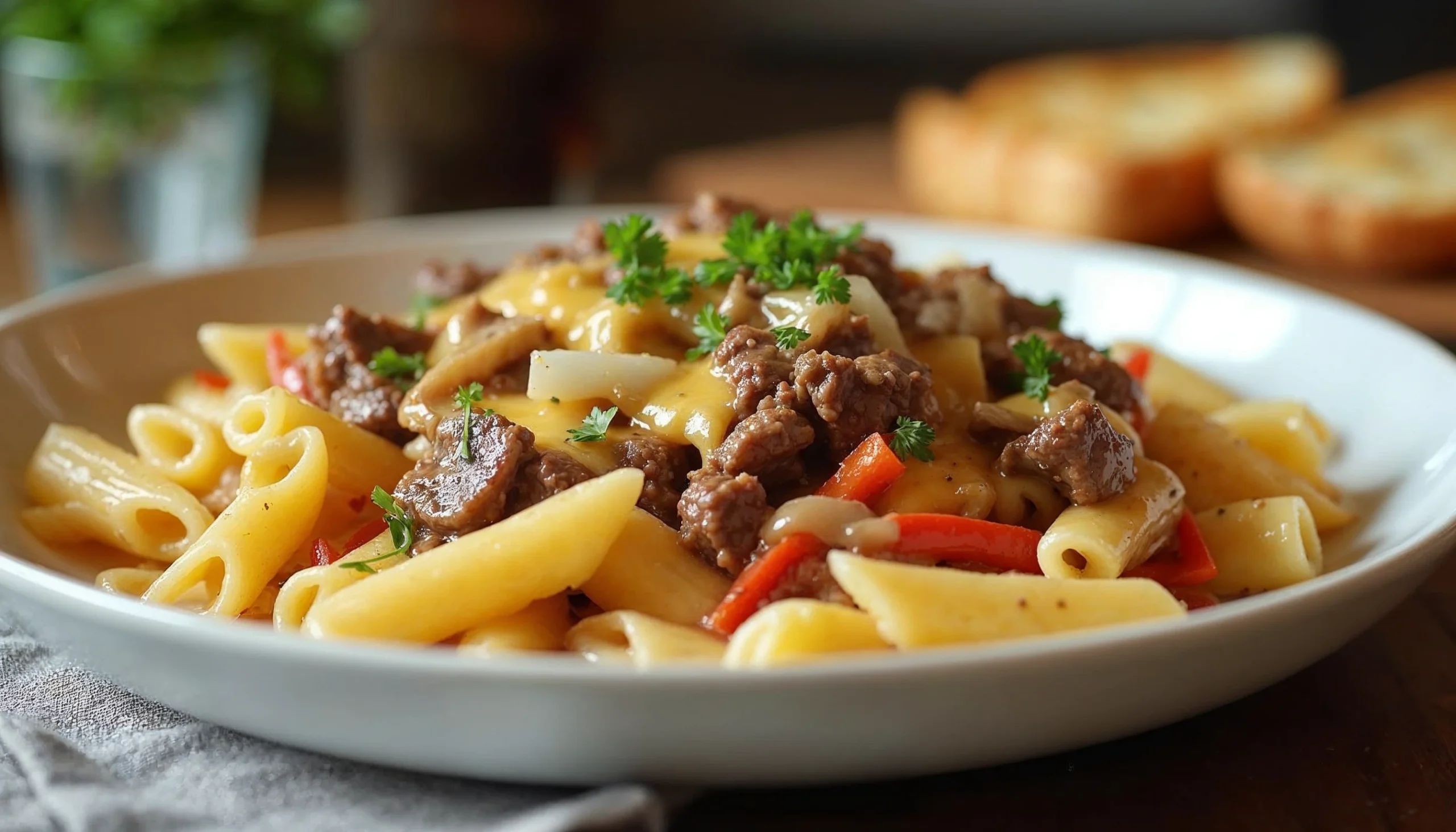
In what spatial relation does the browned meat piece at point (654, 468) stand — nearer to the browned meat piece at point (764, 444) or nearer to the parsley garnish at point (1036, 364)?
the browned meat piece at point (764, 444)

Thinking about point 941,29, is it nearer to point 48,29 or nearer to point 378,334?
point 48,29

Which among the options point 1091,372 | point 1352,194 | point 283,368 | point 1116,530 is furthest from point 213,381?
point 1352,194

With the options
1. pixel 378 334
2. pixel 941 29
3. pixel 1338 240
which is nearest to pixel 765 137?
pixel 941 29

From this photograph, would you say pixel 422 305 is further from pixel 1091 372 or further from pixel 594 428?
pixel 1091 372

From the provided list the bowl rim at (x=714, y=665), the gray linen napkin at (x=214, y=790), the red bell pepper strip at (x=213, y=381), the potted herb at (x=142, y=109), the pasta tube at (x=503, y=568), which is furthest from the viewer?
the potted herb at (x=142, y=109)

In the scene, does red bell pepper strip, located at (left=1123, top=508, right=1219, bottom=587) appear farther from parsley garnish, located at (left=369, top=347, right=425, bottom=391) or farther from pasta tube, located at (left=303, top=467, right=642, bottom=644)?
parsley garnish, located at (left=369, top=347, right=425, bottom=391)

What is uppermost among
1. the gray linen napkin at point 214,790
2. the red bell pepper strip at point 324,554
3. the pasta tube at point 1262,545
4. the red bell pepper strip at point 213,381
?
the gray linen napkin at point 214,790

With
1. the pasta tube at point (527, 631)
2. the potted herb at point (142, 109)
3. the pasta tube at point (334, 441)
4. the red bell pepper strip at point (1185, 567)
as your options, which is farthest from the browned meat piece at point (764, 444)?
the potted herb at point (142, 109)
